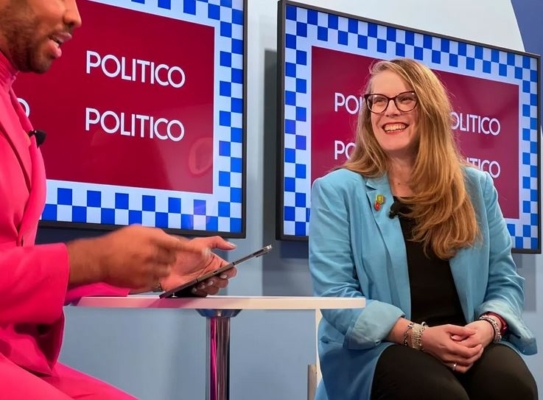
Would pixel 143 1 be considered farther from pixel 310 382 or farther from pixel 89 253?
pixel 89 253

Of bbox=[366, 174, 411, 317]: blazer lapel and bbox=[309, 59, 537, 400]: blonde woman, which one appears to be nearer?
bbox=[309, 59, 537, 400]: blonde woman

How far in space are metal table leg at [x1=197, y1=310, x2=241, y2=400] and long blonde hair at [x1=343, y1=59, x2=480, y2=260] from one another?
25.7 inches

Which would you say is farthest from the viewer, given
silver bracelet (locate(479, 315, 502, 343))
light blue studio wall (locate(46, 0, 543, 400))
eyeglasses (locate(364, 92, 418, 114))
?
light blue studio wall (locate(46, 0, 543, 400))

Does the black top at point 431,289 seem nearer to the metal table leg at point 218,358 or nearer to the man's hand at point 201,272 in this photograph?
the metal table leg at point 218,358

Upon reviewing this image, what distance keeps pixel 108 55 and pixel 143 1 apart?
8.7 inches

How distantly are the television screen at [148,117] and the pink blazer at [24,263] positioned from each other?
1131 millimetres

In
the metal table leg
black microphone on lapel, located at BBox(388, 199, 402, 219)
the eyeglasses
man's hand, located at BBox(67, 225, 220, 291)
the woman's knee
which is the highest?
the eyeglasses

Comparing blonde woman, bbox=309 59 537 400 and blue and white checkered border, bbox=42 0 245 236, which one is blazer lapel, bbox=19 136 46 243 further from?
blue and white checkered border, bbox=42 0 245 236

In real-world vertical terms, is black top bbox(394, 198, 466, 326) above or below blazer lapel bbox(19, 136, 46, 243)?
below

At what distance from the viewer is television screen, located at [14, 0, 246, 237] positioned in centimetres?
236

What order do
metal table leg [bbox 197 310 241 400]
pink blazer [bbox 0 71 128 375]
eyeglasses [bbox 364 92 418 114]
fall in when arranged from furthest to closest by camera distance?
1. eyeglasses [bbox 364 92 418 114]
2. metal table leg [bbox 197 310 241 400]
3. pink blazer [bbox 0 71 128 375]

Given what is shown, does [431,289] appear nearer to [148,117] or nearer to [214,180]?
[214,180]

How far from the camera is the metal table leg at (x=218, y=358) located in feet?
5.57

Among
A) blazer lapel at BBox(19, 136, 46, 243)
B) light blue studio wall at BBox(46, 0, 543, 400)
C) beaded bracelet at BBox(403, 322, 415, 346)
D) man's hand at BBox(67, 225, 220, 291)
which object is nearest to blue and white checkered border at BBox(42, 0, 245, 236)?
light blue studio wall at BBox(46, 0, 543, 400)
